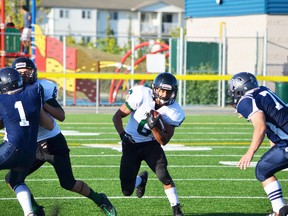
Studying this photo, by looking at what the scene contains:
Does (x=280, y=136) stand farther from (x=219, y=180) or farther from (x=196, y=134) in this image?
(x=196, y=134)

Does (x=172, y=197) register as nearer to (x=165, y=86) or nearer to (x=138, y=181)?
(x=138, y=181)

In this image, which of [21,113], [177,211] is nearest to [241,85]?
[177,211]

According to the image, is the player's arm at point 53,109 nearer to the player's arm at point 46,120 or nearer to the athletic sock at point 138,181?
the player's arm at point 46,120

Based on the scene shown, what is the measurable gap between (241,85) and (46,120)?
6.14 feet

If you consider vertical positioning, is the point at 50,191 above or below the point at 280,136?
below

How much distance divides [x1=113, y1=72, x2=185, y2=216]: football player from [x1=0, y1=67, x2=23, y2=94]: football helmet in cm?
133

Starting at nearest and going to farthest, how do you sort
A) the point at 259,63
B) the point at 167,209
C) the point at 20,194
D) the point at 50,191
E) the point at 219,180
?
1. the point at 20,194
2. the point at 167,209
3. the point at 50,191
4. the point at 219,180
5. the point at 259,63

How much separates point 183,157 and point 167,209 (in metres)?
4.10

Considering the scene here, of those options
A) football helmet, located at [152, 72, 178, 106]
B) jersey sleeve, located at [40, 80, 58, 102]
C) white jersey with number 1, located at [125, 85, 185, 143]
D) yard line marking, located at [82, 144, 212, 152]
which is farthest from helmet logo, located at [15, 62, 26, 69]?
yard line marking, located at [82, 144, 212, 152]

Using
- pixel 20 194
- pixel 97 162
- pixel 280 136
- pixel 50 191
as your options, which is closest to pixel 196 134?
pixel 97 162

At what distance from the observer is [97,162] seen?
38.7 ft

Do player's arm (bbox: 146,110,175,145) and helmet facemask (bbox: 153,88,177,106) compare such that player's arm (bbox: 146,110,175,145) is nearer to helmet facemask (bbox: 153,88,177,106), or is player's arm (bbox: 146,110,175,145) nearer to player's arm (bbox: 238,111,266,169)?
helmet facemask (bbox: 153,88,177,106)

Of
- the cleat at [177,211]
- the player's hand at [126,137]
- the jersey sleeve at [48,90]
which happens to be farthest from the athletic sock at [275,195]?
the jersey sleeve at [48,90]

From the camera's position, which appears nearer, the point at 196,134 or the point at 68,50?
the point at 196,134
